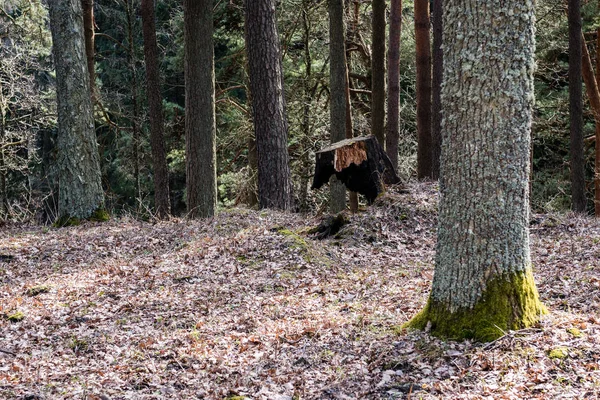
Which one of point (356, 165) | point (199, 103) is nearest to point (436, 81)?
point (356, 165)

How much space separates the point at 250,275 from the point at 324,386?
3.31 m

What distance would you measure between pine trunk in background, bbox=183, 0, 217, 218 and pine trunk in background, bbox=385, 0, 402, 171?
18.3 feet

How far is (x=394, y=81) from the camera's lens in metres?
16.1

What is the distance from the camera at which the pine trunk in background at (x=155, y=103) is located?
45.2ft

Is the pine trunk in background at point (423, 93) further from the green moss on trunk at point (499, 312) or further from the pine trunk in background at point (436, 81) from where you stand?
the green moss on trunk at point (499, 312)

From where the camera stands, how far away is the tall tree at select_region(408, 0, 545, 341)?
4719 mm

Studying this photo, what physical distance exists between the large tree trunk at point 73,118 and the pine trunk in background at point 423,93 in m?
8.09

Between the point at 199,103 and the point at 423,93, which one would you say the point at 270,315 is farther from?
the point at 423,93

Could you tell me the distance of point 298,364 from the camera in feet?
16.8

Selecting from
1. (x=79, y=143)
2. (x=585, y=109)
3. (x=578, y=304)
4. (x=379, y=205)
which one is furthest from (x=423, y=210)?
(x=585, y=109)

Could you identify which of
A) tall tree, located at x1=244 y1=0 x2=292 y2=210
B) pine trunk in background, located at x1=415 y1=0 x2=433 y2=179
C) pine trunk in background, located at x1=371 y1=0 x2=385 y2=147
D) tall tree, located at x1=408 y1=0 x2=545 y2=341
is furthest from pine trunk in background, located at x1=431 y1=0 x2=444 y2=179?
tall tree, located at x1=408 y1=0 x2=545 y2=341

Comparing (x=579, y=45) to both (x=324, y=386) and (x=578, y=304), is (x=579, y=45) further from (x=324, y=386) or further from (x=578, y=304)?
(x=324, y=386)

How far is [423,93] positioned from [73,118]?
855 cm

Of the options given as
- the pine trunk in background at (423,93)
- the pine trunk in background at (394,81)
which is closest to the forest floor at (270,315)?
the pine trunk in background at (423,93)
